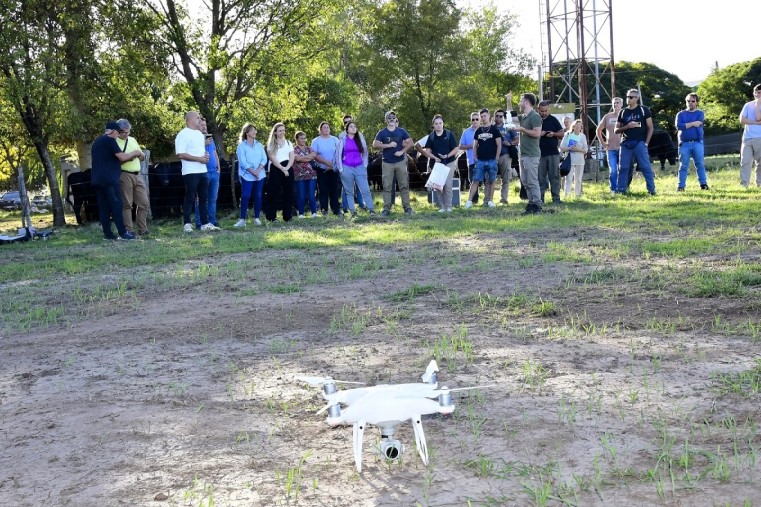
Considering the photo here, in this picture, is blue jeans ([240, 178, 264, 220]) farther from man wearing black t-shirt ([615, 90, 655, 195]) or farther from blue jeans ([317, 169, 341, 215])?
man wearing black t-shirt ([615, 90, 655, 195])

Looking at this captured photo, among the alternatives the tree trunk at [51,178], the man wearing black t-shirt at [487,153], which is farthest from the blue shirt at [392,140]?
the tree trunk at [51,178]

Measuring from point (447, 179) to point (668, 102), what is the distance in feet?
179

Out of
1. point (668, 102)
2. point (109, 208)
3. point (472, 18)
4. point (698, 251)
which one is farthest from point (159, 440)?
point (668, 102)

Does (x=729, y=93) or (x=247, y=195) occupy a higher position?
(x=729, y=93)

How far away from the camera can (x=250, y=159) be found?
1596 centimetres

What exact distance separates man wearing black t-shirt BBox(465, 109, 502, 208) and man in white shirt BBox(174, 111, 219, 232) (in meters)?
4.88

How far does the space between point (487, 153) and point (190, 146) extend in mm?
5314

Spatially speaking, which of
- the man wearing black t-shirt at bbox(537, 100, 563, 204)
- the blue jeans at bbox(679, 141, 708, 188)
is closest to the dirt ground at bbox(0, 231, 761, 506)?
the man wearing black t-shirt at bbox(537, 100, 563, 204)

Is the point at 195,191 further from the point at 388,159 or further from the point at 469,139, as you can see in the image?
the point at 469,139

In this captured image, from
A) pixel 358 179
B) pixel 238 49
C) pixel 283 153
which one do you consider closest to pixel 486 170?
pixel 358 179

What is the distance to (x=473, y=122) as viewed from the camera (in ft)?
56.6

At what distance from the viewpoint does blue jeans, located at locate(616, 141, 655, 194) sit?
52.5ft

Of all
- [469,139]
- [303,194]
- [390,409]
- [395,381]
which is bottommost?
[395,381]

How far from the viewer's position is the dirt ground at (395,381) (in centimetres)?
328
